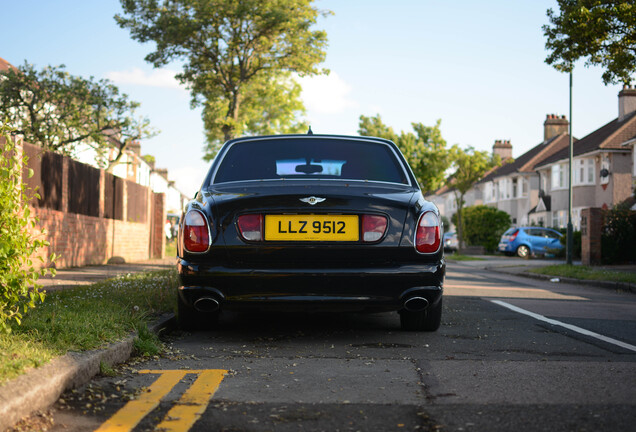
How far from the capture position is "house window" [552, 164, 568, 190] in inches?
1893

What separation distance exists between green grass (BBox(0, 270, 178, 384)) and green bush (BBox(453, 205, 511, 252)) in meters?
37.1

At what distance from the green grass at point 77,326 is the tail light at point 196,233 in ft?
2.41

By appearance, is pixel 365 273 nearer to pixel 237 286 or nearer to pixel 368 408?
pixel 237 286

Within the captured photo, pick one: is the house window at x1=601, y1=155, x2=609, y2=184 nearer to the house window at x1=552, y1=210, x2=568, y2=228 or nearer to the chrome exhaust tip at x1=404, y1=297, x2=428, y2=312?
the house window at x1=552, y1=210, x2=568, y2=228

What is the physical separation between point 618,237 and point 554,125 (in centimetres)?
4078

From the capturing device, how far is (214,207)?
5328 mm

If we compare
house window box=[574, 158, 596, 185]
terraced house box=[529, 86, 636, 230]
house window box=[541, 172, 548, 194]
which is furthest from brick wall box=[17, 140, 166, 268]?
house window box=[541, 172, 548, 194]

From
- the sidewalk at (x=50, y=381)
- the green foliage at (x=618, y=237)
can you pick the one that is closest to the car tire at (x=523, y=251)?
the green foliage at (x=618, y=237)

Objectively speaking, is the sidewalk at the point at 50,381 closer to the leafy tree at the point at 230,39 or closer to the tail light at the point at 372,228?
the tail light at the point at 372,228

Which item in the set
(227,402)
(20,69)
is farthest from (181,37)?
(227,402)

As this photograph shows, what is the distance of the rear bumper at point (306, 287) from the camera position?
204 inches

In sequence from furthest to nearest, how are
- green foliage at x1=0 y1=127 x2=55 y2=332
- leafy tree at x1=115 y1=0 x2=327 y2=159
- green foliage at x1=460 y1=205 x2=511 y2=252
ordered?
1. green foliage at x1=460 y1=205 x2=511 y2=252
2. leafy tree at x1=115 y1=0 x2=327 y2=159
3. green foliage at x1=0 y1=127 x2=55 y2=332

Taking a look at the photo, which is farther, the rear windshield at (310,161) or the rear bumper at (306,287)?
the rear windshield at (310,161)

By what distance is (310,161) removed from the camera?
630 cm
